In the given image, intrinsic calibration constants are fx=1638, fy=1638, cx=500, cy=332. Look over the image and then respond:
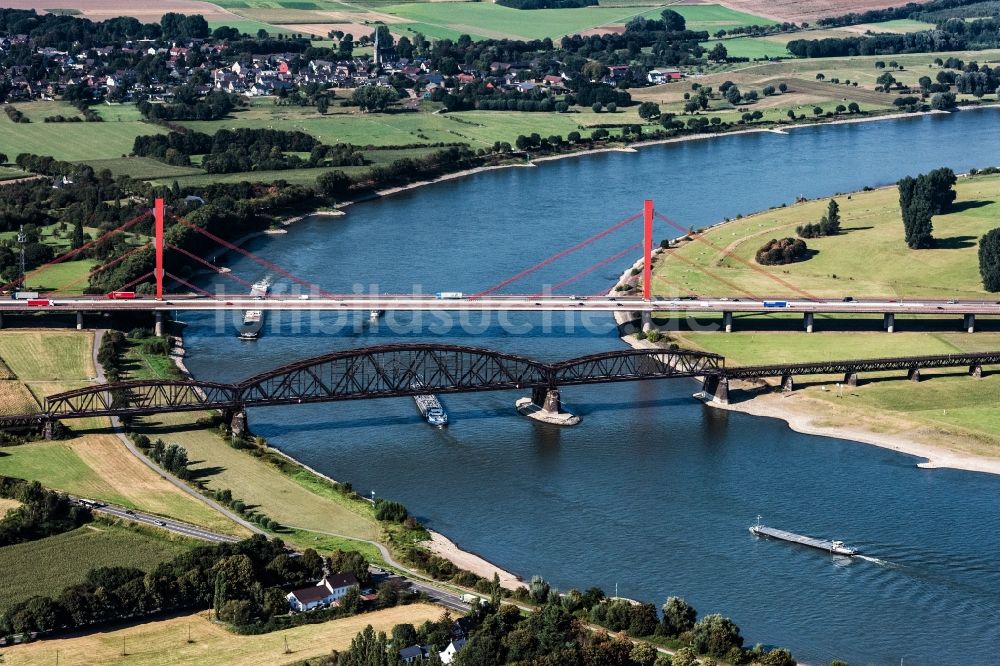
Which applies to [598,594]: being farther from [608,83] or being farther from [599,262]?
[608,83]

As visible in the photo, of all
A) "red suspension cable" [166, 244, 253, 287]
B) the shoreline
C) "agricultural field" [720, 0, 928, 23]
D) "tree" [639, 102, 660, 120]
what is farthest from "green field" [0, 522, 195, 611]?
"agricultural field" [720, 0, 928, 23]

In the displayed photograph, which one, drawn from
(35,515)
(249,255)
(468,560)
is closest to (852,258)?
(249,255)

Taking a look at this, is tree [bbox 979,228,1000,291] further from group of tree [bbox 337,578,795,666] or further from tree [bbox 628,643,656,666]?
tree [bbox 628,643,656,666]

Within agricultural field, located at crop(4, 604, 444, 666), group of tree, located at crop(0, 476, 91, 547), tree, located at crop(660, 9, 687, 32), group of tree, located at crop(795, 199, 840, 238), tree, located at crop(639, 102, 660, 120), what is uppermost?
tree, located at crop(660, 9, 687, 32)

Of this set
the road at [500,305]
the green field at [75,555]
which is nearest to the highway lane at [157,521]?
the green field at [75,555]

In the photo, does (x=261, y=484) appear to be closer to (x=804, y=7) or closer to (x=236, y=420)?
(x=236, y=420)

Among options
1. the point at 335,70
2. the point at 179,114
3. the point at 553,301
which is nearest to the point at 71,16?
the point at 335,70
